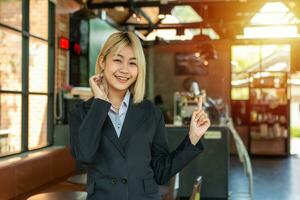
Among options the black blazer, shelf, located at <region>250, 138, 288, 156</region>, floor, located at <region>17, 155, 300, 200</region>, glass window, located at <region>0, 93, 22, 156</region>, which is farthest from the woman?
shelf, located at <region>250, 138, 288, 156</region>

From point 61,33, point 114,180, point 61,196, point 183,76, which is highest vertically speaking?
point 61,33

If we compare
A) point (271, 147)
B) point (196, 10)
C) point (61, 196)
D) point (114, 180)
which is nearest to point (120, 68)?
point (114, 180)

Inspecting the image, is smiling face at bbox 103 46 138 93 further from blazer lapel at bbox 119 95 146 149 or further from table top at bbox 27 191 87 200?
table top at bbox 27 191 87 200

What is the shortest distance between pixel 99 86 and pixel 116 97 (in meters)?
0.08

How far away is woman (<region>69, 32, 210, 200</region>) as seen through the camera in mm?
1364

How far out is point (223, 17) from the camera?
8062 mm

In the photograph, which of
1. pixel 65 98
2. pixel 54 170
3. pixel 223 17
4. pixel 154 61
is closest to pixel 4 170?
pixel 54 170

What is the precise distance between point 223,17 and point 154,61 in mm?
4446

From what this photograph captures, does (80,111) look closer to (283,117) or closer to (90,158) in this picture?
(90,158)

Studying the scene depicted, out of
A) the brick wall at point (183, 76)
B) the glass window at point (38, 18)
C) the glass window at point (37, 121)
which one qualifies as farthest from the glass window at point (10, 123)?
the brick wall at point (183, 76)

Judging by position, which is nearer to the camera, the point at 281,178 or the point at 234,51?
the point at 281,178

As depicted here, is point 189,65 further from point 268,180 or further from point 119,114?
point 119,114

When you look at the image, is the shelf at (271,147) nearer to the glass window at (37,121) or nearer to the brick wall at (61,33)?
the brick wall at (61,33)

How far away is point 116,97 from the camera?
1490 millimetres
